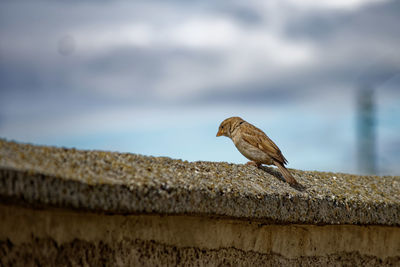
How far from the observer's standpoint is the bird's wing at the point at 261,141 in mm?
4605

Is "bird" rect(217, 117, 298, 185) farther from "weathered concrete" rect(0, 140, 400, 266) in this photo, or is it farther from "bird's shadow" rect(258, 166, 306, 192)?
"weathered concrete" rect(0, 140, 400, 266)

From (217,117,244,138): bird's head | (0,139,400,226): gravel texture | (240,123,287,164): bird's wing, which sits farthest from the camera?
(217,117,244,138): bird's head

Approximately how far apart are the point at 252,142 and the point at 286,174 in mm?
803

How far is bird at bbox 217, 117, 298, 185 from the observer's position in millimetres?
4629

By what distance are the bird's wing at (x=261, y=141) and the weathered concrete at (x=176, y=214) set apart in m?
0.20

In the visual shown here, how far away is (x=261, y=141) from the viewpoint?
484 cm

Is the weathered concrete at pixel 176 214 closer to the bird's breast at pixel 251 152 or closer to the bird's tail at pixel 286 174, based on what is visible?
the bird's tail at pixel 286 174

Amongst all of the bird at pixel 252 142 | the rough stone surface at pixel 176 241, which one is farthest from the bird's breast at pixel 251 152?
the rough stone surface at pixel 176 241

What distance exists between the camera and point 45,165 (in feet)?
8.54

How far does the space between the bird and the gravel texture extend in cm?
20

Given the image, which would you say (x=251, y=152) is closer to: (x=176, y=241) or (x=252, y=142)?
(x=252, y=142)

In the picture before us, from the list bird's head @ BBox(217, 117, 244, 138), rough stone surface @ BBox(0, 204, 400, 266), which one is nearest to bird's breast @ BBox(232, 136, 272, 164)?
bird's head @ BBox(217, 117, 244, 138)

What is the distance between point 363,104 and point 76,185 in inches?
330

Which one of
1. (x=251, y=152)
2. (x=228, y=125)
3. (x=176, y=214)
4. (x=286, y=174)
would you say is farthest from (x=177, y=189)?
(x=228, y=125)
